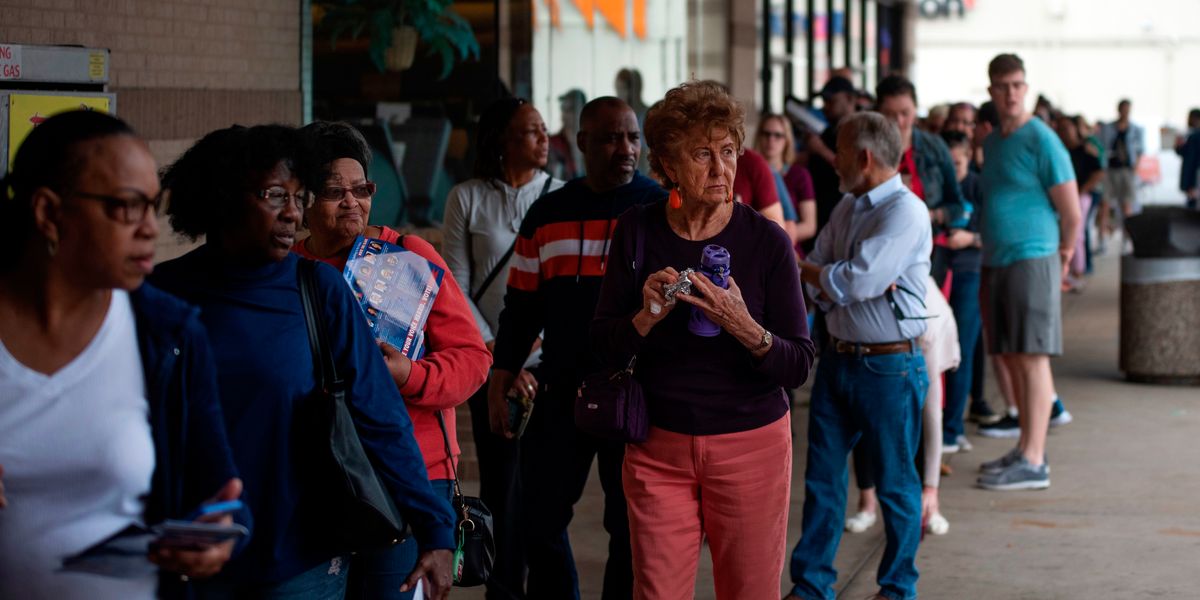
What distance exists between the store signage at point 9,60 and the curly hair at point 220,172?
239cm

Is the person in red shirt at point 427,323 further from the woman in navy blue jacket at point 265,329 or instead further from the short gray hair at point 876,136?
the short gray hair at point 876,136

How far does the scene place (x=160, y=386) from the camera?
8.71 ft

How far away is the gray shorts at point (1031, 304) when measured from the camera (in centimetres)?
822

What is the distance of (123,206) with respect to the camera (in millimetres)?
2551

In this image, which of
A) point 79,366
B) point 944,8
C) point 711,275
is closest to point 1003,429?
point 711,275

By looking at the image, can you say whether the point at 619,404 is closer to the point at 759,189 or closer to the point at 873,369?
the point at 873,369

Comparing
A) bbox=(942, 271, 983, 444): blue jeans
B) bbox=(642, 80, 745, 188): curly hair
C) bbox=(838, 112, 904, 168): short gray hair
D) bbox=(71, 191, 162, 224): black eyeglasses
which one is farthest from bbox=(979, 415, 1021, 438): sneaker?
bbox=(71, 191, 162, 224): black eyeglasses

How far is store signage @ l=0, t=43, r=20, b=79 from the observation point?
5.17 m

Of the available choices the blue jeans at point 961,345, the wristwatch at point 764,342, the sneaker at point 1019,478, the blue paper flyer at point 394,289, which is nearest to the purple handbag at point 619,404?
the wristwatch at point 764,342

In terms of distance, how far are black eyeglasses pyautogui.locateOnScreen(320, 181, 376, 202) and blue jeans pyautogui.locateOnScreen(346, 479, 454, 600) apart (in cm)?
86

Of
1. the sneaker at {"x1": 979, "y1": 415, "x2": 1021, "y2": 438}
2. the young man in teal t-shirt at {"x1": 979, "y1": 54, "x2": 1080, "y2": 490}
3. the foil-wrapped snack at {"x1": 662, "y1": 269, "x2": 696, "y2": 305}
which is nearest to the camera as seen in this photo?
the foil-wrapped snack at {"x1": 662, "y1": 269, "x2": 696, "y2": 305}

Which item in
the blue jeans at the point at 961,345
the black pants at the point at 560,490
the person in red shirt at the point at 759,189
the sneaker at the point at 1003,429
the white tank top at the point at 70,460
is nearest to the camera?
the white tank top at the point at 70,460

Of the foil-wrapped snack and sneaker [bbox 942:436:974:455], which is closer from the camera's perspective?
the foil-wrapped snack

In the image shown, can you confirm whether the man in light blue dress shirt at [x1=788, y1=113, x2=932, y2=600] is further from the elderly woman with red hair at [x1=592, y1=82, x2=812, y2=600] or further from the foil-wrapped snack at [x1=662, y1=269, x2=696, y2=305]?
the foil-wrapped snack at [x1=662, y1=269, x2=696, y2=305]
